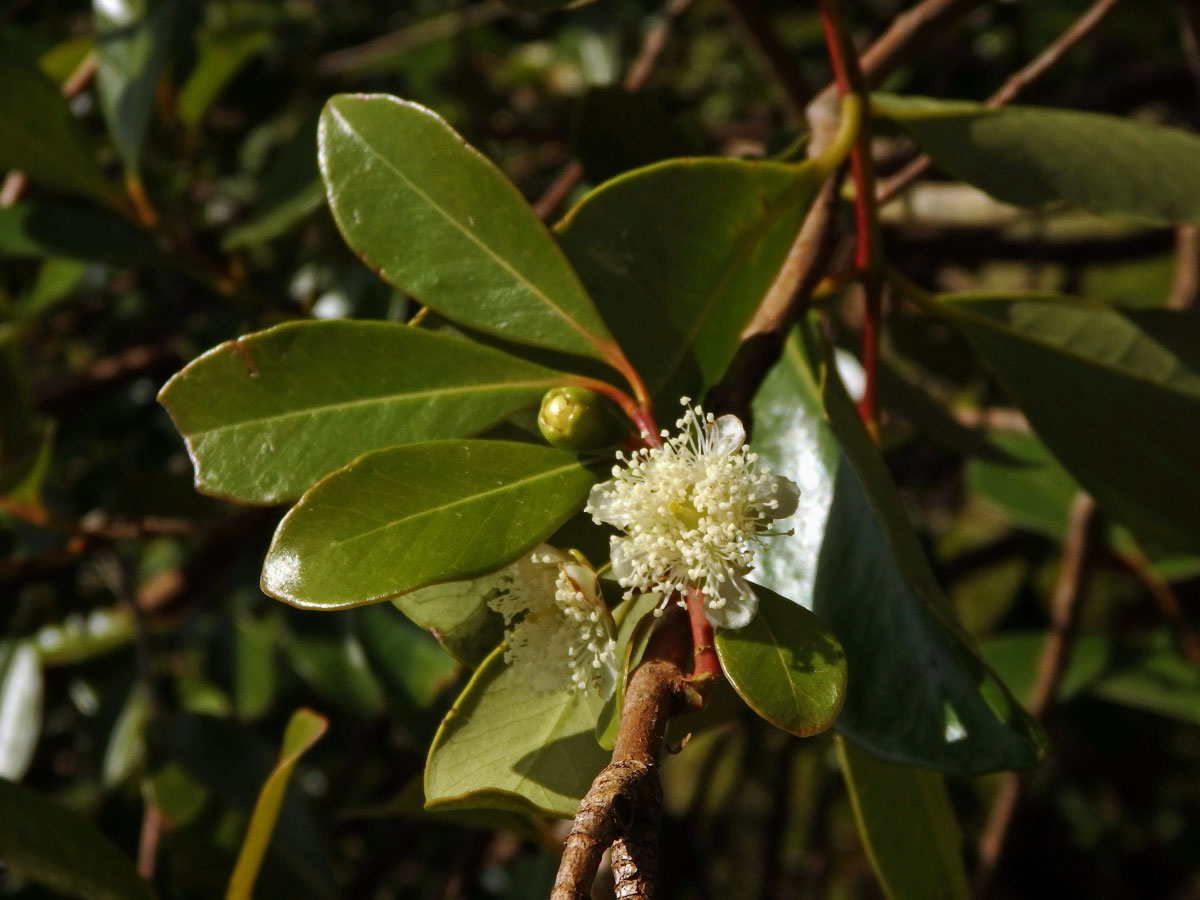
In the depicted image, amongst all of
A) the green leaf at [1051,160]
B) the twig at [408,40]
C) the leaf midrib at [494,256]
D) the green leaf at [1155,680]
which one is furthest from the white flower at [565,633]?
the twig at [408,40]

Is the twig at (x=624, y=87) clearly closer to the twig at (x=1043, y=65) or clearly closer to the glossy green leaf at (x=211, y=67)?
the twig at (x=1043, y=65)

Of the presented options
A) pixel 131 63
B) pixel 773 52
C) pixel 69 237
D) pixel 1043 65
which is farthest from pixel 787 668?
pixel 131 63

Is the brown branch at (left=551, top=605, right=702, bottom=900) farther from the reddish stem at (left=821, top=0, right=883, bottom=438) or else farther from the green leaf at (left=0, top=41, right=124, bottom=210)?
the green leaf at (left=0, top=41, right=124, bottom=210)

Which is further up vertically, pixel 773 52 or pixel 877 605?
pixel 773 52

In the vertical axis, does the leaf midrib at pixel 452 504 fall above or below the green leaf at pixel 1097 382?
above

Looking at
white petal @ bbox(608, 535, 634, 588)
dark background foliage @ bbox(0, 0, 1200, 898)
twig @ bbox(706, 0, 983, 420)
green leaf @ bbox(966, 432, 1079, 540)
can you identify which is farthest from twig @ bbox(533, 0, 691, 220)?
green leaf @ bbox(966, 432, 1079, 540)

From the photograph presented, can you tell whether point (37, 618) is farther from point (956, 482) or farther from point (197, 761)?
point (956, 482)

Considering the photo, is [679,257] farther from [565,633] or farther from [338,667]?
[338,667]
